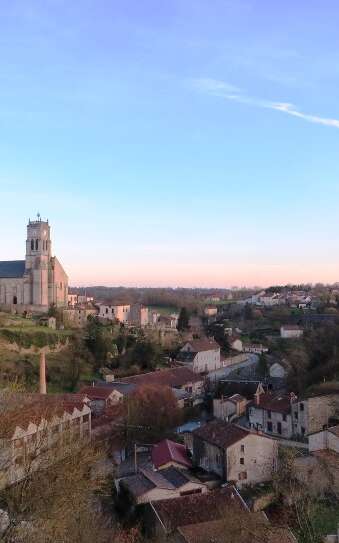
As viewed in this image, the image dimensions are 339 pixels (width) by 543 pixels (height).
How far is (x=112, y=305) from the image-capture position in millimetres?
65938

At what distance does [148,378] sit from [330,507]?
2173cm

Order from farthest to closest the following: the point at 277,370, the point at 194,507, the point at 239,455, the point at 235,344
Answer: the point at 235,344
the point at 277,370
the point at 239,455
the point at 194,507

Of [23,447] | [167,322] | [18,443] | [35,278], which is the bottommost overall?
[167,322]

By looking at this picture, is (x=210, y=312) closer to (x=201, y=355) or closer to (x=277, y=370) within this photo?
(x=201, y=355)

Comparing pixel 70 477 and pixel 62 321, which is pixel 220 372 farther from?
pixel 70 477

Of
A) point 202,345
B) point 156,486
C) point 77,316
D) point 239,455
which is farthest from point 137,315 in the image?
point 156,486

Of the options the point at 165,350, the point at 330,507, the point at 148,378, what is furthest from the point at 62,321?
the point at 330,507

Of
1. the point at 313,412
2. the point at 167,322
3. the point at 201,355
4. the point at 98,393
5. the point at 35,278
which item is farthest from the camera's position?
the point at 167,322

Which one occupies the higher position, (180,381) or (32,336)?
(32,336)

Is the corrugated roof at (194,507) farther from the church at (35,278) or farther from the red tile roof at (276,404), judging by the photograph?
the church at (35,278)

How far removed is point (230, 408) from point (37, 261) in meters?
32.5

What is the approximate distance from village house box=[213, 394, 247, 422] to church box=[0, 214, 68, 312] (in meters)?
28.5

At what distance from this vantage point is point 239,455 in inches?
914

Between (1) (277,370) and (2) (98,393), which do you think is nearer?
(2) (98,393)
